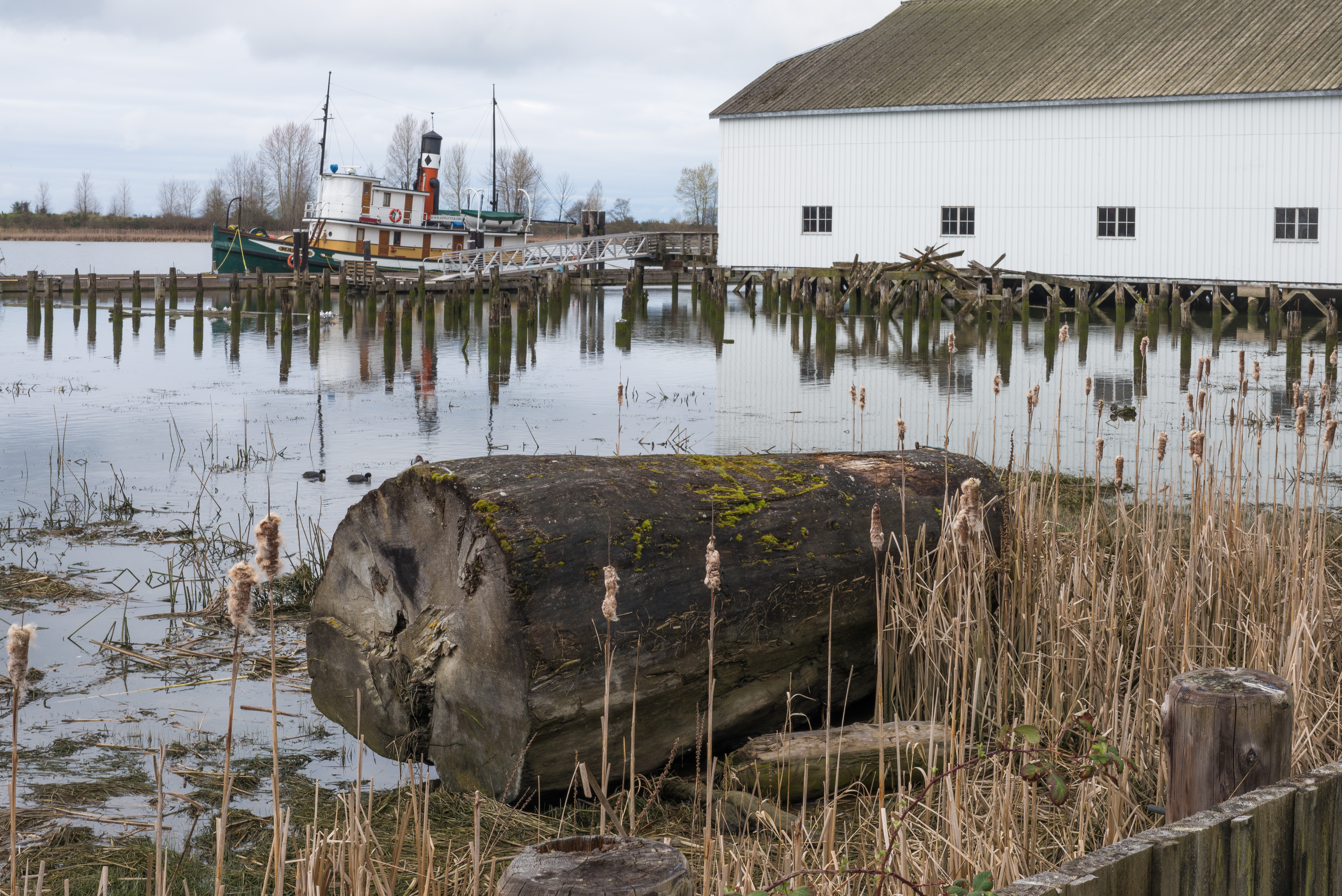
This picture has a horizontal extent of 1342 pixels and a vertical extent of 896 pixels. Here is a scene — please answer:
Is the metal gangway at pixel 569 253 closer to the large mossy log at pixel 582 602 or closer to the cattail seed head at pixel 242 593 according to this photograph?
the large mossy log at pixel 582 602

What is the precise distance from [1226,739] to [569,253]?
37.6 meters

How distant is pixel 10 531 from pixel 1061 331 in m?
6.14

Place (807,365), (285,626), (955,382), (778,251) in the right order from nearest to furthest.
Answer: (285,626), (955,382), (807,365), (778,251)

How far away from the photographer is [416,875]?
3.24 metres

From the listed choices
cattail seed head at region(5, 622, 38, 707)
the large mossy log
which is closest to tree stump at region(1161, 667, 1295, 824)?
the large mossy log

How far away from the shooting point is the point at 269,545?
66.1 inches

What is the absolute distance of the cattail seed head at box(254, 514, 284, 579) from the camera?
166cm

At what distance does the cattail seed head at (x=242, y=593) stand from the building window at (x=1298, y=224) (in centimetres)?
2684

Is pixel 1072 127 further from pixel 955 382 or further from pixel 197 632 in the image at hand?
pixel 197 632

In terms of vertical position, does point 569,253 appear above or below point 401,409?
above

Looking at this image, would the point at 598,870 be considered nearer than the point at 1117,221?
Yes

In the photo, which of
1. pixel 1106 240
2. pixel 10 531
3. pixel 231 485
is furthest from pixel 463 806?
pixel 1106 240

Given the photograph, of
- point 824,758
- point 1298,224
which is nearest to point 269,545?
point 824,758

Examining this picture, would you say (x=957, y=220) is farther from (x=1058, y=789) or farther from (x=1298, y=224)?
(x=1058, y=789)
